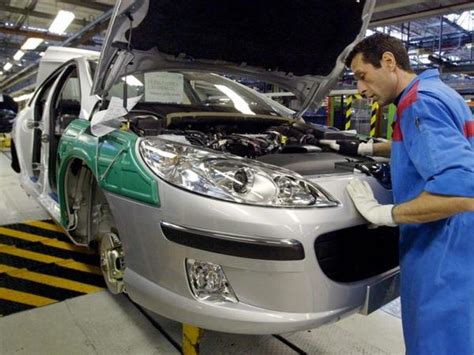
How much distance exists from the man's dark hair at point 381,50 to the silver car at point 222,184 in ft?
1.34

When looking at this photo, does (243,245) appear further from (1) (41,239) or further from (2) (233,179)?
(1) (41,239)

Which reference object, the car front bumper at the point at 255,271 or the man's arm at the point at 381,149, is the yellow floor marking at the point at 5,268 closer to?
the car front bumper at the point at 255,271

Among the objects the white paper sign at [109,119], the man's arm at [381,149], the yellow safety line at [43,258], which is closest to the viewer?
the white paper sign at [109,119]

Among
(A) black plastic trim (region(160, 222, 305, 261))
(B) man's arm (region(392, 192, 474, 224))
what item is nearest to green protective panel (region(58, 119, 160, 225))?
(A) black plastic trim (region(160, 222, 305, 261))

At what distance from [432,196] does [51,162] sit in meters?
2.42

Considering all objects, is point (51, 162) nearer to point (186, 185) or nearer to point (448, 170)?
point (186, 185)

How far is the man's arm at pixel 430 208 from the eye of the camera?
103 cm

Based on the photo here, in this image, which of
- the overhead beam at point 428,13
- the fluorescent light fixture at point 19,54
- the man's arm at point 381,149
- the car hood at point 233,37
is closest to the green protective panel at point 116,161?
the car hood at point 233,37

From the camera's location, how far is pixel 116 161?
1477 mm

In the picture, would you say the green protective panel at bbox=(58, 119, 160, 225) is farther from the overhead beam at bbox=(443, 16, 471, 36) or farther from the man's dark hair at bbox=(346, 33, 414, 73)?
the overhead beam at bbox=(443, 16, 471, 36)

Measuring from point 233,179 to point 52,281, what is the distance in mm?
1638

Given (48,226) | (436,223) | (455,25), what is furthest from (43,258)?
(455,25)

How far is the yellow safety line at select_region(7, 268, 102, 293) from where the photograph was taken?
7.41ft

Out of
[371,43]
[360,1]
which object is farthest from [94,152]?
[360,1]
